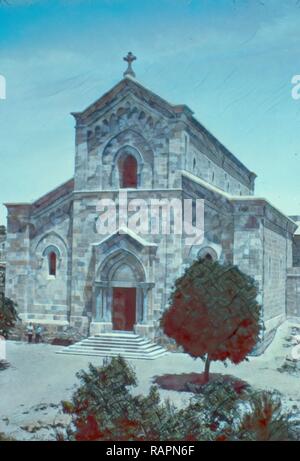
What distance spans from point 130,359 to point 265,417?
7973 mm

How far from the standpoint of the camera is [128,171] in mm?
22547

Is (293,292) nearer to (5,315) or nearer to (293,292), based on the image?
(293,292)

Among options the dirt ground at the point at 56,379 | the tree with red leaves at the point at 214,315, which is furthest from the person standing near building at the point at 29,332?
the tree with red leaves at the point at 214,315

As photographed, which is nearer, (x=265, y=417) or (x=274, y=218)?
(x=265, y=417)

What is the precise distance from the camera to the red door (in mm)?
22125

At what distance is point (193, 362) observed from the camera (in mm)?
18172

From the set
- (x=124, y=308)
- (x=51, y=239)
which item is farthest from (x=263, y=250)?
(x=51, y=239)

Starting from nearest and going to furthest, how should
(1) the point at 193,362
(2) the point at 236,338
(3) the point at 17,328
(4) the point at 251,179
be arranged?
(2) the point at 236,338 → (1) the point at 193,362 → (3) the point at 17,328 → (4) the point at 251,179

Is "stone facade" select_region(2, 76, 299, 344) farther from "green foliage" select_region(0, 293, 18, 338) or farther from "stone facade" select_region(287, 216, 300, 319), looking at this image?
"green foliage" select_region(0, 293, 18, 338)

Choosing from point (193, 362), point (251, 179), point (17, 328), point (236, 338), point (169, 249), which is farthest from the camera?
point (251, 179)

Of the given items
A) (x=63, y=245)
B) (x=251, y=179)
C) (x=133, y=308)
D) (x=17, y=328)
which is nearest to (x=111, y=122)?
(x=63, y=245)

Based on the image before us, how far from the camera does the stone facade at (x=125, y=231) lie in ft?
68.5

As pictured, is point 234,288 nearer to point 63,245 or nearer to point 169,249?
point 169,249

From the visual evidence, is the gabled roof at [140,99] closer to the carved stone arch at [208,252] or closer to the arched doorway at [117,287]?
the carved stone arch at [208,252]
